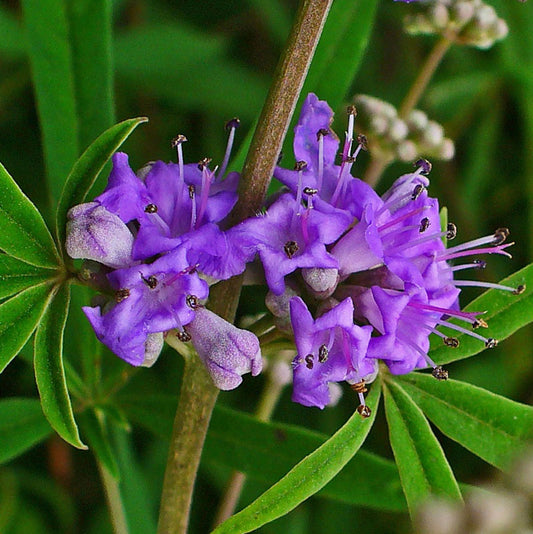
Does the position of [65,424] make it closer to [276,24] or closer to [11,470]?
Result: [11,470]

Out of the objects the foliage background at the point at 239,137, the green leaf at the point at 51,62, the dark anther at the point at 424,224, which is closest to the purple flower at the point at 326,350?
the dark anther at the point at 424,224

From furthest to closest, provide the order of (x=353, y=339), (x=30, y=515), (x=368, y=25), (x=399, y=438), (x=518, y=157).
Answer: (x=518, y=157)
(x=30, y=515)
(x=368, y=25)
(x=399, y=438)
(x=353, y=339)

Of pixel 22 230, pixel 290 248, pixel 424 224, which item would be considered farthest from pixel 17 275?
pixel 424 224

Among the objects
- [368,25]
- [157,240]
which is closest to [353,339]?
[157,240]

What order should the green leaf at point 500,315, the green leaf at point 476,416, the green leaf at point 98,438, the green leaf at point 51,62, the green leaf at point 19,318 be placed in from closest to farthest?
1. the green leaf at point 19,318
2. the green leaf at point 476,416
3. the green leaf at point 500,315
4. the green leaf at point 98,438
5. the green leaf at point 51,62

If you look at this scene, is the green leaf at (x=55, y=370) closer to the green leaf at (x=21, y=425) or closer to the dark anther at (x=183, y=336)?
the dark anther at (x=183, y=336)

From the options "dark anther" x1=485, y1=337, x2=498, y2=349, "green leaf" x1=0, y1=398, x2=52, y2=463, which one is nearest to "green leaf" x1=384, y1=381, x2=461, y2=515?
"dark anther" x1=485, y1=337, x2=498, y2=349

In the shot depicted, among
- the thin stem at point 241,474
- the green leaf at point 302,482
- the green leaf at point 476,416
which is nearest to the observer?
the green leaf at point 302,482
